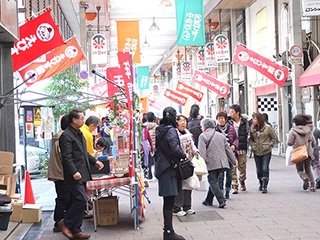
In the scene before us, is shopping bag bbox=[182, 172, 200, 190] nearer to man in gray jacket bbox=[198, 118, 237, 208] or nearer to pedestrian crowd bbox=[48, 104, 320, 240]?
pedestrian crowd bbox=[48, 104, 320, 240]

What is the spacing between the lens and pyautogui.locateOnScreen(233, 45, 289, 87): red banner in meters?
17.2

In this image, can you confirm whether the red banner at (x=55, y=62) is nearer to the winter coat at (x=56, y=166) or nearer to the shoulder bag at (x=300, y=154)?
the winter coat at (x=56, y=166)

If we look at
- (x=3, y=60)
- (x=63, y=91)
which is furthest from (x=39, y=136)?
(x=3, y=60)

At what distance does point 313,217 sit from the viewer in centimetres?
762

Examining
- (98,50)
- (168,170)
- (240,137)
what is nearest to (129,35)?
(98,50)

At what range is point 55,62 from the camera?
417 inches

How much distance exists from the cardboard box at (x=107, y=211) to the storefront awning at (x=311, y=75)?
10544 millimetres

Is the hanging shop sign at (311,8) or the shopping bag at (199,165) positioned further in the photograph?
the hanging shop sign at (311,8)

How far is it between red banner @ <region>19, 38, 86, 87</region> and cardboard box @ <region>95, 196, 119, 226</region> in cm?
345

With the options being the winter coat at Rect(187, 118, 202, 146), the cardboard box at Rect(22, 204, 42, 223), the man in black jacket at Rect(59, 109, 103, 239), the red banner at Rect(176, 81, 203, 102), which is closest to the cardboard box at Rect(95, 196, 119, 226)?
the man in black jacket at Rect(59, 109, 103, 239)

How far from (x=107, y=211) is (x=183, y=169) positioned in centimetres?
179

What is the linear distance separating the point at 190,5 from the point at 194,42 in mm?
1438

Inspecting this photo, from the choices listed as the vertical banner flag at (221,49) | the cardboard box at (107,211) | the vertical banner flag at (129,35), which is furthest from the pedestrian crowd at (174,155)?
the vertical banner flag at (221,49)

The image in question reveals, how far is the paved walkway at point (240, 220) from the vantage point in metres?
6.75
